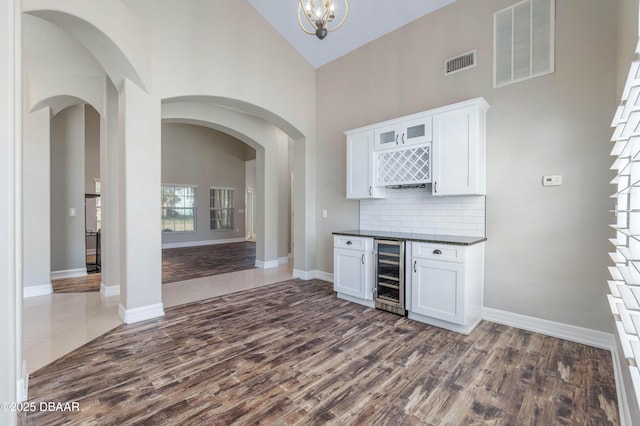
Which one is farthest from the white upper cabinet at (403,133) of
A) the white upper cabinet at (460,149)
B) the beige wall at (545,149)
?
the beige wall at (545,149)

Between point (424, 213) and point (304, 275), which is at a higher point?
point (424, 213)

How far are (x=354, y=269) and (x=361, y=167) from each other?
1406 millimetres

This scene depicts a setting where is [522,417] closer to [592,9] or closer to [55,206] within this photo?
[592,9]

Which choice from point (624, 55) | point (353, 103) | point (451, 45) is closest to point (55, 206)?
point (353, 103)

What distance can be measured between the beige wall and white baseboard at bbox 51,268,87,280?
6505 mm

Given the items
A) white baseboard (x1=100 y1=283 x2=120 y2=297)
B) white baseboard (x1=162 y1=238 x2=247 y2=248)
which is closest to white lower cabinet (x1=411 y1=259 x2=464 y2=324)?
white baseboard (x1=100 y1=283 x2=120 y2=297)

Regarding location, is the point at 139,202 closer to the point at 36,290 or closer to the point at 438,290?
the point at 36,290

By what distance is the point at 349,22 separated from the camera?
4.16 metres

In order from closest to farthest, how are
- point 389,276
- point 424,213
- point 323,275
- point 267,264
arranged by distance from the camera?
point 389,276 → point 424,213 → point 323,275 → point 267,264

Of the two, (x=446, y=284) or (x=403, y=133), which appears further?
(x=403, y=133)

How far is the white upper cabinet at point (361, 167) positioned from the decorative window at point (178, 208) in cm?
733

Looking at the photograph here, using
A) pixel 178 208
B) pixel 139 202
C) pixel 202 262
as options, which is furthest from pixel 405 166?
pixel 178 208

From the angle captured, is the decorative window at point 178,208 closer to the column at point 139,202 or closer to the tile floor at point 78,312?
the tile floor at point 78,312

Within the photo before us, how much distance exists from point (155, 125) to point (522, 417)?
163 inches
